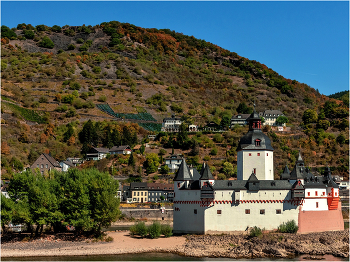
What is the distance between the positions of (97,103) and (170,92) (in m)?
→ 28.4

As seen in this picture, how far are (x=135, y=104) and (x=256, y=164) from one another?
289ft

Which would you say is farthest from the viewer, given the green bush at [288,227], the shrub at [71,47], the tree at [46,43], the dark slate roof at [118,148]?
the shrub at [71,47]

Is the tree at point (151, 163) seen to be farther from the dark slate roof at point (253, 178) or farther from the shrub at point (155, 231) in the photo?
the dark slate roof at point (253, 178)

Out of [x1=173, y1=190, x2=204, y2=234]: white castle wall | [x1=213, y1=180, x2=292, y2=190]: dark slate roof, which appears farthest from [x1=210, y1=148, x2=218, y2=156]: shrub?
[x1=213, y1=180, x2=292, y2=190]: dark slate roof

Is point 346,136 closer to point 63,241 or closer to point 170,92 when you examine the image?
point 170,92

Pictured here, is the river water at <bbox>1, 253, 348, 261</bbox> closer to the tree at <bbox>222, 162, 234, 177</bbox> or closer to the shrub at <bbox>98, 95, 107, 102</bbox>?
the tree at <bbox>222, 162, 234, 177</bbox>

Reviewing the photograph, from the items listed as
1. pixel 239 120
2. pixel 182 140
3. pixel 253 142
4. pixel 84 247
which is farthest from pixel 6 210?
pixel 239 120

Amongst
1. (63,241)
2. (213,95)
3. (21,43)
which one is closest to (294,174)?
(63,241)

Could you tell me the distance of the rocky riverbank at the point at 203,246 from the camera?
46.4 m

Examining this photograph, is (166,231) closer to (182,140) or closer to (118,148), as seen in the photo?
(118,148)

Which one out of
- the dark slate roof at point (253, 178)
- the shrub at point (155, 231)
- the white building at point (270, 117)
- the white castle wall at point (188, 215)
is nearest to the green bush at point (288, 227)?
the dark slate roof at point (253, 178)

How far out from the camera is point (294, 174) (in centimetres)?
5700

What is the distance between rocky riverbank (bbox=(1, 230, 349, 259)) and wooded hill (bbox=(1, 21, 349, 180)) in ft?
136

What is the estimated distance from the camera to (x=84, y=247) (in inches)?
1885
